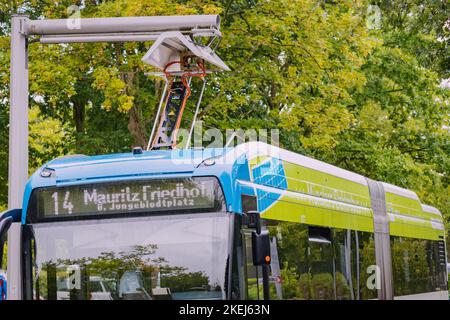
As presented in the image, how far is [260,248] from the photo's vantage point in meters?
10.9

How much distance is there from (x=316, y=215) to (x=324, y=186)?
95 cm

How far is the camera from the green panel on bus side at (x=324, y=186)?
1414cm

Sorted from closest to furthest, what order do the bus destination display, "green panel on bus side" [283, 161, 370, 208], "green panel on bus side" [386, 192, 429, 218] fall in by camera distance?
the bus destination display, "green panel on bus side" [283, 161, 370, 208], "green panel on bus side" [386, 192, 429, 218]

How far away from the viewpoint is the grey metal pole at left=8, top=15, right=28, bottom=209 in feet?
42.7

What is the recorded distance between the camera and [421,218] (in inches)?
899

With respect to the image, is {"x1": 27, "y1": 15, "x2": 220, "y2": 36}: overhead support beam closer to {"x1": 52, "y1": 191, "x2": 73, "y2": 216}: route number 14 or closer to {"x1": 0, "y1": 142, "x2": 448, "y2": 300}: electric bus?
{"x1": 0, "y1": 142, "x2": 448, "y2": 300}: electric bus

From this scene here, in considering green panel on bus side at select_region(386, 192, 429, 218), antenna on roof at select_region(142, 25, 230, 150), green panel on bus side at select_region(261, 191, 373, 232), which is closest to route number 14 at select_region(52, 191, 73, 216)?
green panel on bus side at select_region(261, 191, 373, 232)

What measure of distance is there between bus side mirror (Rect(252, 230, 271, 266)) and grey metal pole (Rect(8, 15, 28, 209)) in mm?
3408

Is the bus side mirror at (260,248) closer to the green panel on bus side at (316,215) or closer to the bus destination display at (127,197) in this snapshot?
the bus destination display at (127,197)

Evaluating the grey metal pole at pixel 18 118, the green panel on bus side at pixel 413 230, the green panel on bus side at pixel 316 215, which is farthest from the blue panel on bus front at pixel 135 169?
the green panel on bus side at pixel 413 230

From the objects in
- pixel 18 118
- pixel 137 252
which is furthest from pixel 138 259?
pixel 18 118

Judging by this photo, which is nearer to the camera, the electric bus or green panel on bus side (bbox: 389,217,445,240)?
the electric bus

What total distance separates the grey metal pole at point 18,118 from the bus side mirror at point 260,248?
11.2 feet

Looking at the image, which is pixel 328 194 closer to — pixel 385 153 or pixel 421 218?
pixel 421 218
